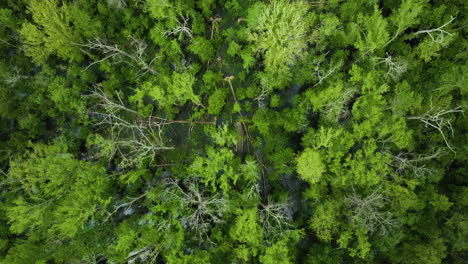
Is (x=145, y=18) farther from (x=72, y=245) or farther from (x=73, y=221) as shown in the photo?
(x=72, y=245)

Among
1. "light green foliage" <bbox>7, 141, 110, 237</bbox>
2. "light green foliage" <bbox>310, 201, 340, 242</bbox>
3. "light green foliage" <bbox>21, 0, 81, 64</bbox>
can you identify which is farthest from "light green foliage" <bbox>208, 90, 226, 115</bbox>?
"light green foliage" <bbox>21, 0, 81, 64</bbox>

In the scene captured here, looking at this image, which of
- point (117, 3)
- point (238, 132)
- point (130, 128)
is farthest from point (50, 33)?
point (238, 132)

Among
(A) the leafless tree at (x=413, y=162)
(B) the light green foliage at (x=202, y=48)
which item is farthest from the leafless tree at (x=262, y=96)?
(A) the leafless tree at (x=413, y=162)

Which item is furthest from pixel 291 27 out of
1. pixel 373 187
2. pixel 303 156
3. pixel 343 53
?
pixel 373 187

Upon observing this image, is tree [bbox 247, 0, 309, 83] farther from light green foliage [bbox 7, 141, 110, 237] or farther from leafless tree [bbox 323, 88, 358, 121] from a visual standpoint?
light green foliage [bbox 7, 141, 110, 237]

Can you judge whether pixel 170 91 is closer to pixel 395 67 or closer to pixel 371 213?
pixel 395 67
